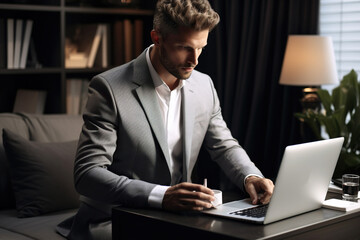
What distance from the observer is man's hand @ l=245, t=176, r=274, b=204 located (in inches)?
71.4

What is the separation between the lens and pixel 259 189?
1.90 meters

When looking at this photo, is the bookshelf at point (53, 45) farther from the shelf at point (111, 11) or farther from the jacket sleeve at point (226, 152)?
the jacket sleeve at point (226, 152)

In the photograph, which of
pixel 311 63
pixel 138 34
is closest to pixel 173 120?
pixel 311 63

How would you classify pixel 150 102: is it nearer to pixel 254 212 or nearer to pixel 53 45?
pixel 254 212

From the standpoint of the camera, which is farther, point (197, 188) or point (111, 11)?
point (111, 11)

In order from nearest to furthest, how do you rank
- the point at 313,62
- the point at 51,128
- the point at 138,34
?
the point at 51,128
the point at 313,62
the point at 138,34

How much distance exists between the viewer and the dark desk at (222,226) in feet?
4.91

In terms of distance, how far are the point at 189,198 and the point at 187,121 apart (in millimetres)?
545

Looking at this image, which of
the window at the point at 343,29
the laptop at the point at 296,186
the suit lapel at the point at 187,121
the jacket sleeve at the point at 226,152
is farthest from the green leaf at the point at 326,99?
the laptop at the point at 296,186

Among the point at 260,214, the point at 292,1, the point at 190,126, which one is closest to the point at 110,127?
the point at 190,126

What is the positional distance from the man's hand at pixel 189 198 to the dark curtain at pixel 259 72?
203 cm

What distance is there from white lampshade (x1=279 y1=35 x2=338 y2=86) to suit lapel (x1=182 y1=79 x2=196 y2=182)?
1211 mm

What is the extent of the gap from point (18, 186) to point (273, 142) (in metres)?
1.74

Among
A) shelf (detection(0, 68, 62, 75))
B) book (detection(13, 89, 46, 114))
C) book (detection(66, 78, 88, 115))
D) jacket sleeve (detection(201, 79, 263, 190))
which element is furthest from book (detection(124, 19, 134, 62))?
jacket sleeve (detection(201, 79, 263, 190))
